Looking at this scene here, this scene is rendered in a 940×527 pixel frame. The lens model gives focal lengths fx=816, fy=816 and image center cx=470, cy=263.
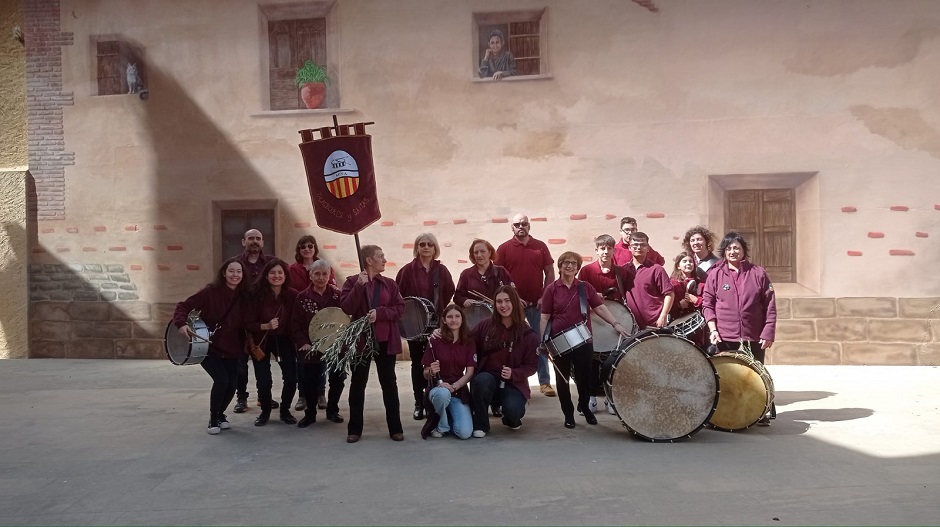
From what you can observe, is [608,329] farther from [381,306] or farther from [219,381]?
[219,381]

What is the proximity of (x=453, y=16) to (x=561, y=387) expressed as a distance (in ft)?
19.0

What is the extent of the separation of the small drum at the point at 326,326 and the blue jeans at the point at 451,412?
0.92 metres

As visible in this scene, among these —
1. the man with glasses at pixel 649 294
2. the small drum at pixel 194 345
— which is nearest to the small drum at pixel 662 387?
the man with glasses at pixel 649 294

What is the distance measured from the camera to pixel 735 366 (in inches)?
247

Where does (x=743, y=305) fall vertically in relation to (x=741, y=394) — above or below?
above

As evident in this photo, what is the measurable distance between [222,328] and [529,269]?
299cm

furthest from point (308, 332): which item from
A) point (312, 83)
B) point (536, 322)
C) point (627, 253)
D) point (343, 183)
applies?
point (312, 83)

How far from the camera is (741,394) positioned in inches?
244

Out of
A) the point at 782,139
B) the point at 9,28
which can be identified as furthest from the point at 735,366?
the point at 9,28

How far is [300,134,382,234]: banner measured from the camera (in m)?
6.76

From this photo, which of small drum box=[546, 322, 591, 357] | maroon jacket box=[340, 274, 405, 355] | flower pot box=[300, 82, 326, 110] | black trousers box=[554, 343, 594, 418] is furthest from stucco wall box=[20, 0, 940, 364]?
maroon jacket box=[340, 274, 405, 355]

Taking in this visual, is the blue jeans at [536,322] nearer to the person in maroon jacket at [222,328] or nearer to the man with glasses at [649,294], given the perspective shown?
the man with glasses at [649,294]

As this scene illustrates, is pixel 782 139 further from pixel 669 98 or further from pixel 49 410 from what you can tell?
pixel 49 410

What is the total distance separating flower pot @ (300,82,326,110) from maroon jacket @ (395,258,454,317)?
443cm
